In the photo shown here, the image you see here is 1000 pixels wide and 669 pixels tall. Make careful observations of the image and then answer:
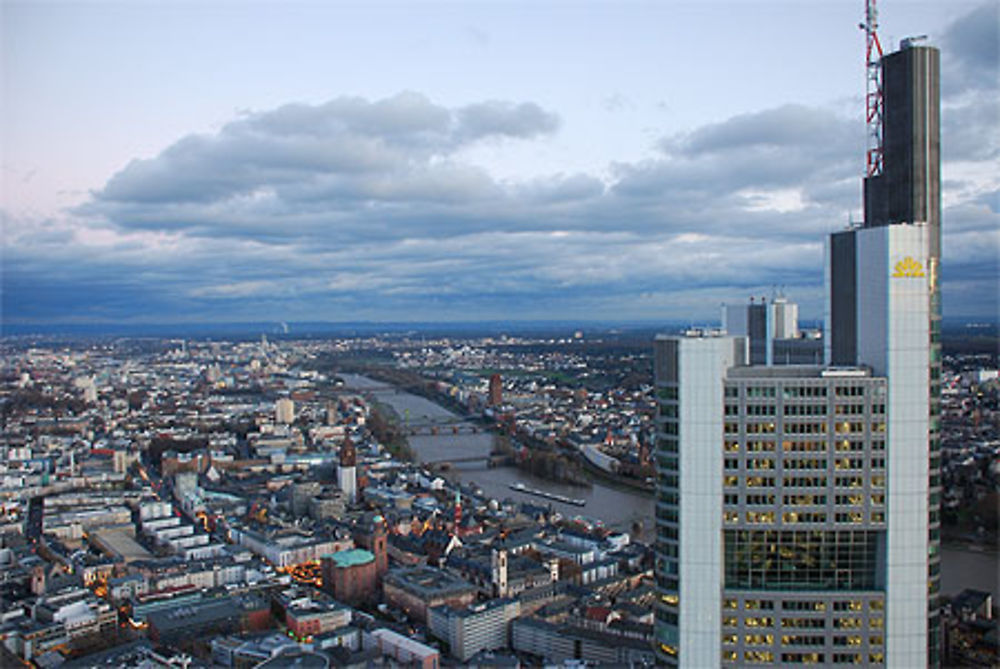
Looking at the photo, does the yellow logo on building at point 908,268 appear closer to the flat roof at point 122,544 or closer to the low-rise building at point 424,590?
the low-rise building at point 424,590

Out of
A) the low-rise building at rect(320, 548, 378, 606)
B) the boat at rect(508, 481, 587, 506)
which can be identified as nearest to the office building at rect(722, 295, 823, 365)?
the low-rise building at rect(320, 548, 378, 606)

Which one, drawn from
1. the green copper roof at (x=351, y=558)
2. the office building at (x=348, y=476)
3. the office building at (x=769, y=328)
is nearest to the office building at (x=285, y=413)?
the office building at (x=348, y=476)

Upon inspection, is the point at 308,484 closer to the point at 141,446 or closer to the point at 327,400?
the point at 141,446

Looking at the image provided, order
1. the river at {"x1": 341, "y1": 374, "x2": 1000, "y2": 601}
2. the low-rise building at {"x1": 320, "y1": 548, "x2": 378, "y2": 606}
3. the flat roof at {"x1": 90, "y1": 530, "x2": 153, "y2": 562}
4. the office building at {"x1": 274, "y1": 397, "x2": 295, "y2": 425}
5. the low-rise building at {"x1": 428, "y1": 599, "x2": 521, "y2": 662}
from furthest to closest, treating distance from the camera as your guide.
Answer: the office building at {"x1": 274, "y1": 397, "x2": 295, "y2": 425}, the flat roof at {"x1": 90, "y1": 530, "x2": 153, "y2": 562}, the low-rise building at {"x1": 320, "y1": 548, "x2": 378, "y2": 606}, the river at {"x1": 341, "y1": 374, "x2": 1000, "y2": 601}, the low-rise building at {"x1": 428, "y1": 599, "x2": 521, "y2": 662}

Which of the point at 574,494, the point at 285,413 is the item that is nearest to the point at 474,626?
the point at 574,494

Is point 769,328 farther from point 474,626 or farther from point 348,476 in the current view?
point 348,476

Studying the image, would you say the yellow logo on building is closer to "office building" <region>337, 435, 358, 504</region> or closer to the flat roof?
the flat roof
